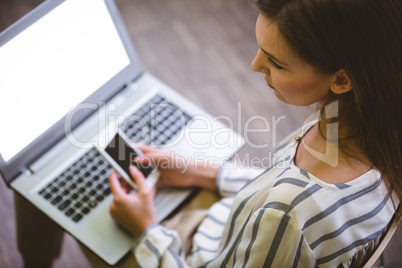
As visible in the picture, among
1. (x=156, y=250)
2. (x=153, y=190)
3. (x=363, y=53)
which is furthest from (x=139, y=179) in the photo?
(x=363, y=53)

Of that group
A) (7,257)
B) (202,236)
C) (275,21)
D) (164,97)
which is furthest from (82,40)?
(7,257)

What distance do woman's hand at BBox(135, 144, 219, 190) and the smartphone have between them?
0.02 meters

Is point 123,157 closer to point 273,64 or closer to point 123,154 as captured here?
point 123,154

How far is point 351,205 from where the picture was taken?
28.7 inches

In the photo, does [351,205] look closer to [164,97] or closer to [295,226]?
[295,226]

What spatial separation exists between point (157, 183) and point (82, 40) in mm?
388

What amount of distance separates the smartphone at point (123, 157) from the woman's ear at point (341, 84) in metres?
0.49

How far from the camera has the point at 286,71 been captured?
0.75 metres

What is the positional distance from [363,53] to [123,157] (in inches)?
23.1

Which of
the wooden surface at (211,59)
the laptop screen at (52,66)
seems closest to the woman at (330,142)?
the laptop screen at (52,66)

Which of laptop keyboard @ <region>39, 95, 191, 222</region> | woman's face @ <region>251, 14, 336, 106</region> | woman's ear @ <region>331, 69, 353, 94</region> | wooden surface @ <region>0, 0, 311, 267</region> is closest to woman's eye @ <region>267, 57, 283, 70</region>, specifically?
woman's face @ <region>251, 14, 336, 106</region>

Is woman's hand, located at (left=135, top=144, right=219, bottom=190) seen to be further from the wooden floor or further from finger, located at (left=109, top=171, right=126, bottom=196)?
the wooden floor

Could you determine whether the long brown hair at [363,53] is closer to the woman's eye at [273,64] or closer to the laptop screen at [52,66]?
the woman's eye at [273,64]

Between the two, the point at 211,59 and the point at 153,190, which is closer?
the point at 153,190
